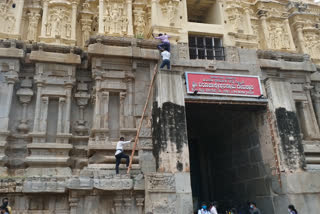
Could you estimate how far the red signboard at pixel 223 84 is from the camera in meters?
11.6

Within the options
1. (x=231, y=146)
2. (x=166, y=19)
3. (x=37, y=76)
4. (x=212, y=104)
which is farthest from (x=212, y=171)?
(x=37, y=76)

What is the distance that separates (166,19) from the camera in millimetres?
14039

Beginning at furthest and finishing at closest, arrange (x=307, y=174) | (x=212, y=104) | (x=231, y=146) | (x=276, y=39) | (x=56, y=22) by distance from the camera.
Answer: (x=276, y=39) → (x=231, y=146) → (x=56, y=22) → (x=212, y=104) → (x=307, y=174)

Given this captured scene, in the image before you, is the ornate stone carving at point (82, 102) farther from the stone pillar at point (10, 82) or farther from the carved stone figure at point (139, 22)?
the carved stone figure at point (139, 22)

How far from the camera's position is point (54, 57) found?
41.2 feet

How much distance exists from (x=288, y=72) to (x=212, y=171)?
686cm

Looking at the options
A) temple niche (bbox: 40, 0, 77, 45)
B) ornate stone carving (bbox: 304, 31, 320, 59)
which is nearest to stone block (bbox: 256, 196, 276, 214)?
ornate stone carving (bbox: 304, 31, 320, 59)

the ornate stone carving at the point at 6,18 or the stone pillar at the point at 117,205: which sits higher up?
the ornate stone carving at the point at 6,18

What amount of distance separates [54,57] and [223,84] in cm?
726

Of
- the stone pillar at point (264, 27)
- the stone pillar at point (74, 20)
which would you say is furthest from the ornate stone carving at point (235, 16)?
the stone pillar at point (74, 20)

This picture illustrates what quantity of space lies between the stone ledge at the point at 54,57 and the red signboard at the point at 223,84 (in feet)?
16.4

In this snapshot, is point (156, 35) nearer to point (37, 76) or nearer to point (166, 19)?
point (166, 19)

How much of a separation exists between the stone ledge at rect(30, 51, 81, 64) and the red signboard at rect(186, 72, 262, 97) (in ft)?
16.4

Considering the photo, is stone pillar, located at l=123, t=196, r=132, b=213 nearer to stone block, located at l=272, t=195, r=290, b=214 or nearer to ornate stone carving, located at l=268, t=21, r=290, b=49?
stone block, located at l=272, t=195, r=290, b=214
